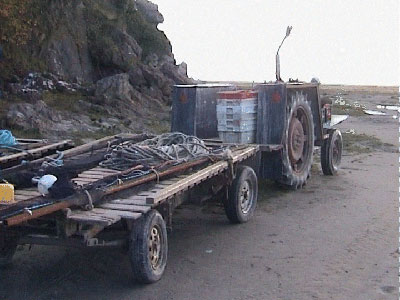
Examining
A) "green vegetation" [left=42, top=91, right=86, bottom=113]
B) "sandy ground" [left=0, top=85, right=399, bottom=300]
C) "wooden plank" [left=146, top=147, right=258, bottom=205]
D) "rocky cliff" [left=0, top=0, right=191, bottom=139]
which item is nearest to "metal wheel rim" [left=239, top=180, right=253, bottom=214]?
"sandy ground" [left=0, top=85, right=399, bottom=300]

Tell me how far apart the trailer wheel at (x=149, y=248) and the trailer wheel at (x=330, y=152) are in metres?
6.53

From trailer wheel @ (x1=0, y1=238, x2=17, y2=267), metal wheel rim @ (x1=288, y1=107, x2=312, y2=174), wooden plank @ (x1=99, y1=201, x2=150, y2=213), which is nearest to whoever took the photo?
wooden plank @ (x1=99, y1=201, x2=150, y2=213)

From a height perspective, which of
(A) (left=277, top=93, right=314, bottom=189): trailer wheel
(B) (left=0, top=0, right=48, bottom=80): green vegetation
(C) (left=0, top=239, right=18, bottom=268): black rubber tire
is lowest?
(C) (left=0, top=239, right=18, bottom=268): black rubber tire

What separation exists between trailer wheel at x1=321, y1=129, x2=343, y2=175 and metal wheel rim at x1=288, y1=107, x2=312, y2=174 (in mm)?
1060

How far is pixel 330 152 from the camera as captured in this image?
12.0 meters

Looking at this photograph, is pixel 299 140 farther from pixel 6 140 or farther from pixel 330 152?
pixel 6 140

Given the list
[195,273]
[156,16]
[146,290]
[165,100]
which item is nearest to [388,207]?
[195,273]

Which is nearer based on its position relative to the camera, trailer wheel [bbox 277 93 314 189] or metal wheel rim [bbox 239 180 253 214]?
metal wheel rim [bbox 239 180 253 214]

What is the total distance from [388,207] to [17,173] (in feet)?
18.6

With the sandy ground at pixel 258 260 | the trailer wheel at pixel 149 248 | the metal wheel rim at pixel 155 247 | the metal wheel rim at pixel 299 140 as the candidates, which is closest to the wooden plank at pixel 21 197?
the sandy ground at pixel 258 260

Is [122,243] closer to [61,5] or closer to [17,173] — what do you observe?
[17,173]

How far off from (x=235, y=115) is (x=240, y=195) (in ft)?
5.59

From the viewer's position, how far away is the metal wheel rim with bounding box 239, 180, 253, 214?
8319 mm

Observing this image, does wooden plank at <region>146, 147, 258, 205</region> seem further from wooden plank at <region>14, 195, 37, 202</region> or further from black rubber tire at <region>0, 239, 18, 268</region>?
black rubber tire at <region>0, 239, 18, 268</region>
